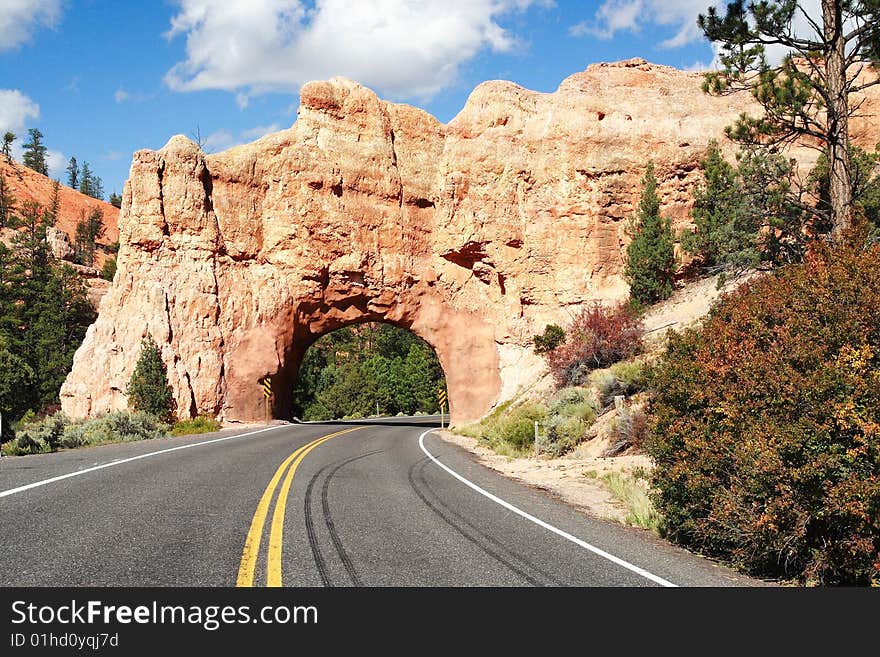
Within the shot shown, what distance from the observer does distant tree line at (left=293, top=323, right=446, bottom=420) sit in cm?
6456

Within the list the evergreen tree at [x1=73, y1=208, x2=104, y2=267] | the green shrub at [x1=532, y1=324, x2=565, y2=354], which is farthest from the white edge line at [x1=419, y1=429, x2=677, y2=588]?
the evergreen tree at [x1=73, y1=208, x2=104, y2=267]

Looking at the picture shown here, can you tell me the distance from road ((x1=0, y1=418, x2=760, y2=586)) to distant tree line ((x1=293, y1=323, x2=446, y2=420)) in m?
52.4

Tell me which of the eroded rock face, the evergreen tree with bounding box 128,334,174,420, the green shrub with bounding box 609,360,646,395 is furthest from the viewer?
the eroded rock face

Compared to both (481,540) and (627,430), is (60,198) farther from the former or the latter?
(481,540)

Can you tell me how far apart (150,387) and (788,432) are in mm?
30326

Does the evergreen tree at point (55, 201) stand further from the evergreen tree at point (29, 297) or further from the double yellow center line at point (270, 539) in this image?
the double yellow center line at point (270, 539)

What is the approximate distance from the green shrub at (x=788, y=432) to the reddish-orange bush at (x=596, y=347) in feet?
48.2

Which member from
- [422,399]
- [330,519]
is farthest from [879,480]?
[422,399]

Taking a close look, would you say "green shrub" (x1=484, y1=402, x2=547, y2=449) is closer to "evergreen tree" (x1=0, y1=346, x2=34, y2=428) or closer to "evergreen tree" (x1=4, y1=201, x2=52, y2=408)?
"evergreen tree" (x1=0, y1=346, x2=34, y2=428)

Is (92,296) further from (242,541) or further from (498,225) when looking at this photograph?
(242,541)

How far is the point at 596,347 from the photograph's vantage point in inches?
918

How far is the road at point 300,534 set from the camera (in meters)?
5.48

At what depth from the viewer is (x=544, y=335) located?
32594 mm

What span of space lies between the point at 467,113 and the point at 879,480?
35.0 m
